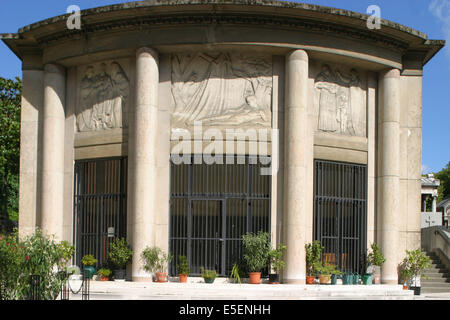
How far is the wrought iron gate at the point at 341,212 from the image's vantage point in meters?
22.6

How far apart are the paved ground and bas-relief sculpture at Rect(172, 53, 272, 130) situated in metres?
5.88

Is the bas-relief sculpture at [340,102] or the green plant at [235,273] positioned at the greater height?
the bas-relief sculpture at [340,102]

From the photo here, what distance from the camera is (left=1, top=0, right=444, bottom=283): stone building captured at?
21.6 metres

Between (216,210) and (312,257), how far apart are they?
3.80 meters

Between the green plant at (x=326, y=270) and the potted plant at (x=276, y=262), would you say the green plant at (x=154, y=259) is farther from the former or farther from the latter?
the green plant at (x=326, y=270)

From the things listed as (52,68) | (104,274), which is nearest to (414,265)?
(104,274)

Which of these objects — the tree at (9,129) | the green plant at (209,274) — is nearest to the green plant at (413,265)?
the green plant at (209,274)

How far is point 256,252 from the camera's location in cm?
2106

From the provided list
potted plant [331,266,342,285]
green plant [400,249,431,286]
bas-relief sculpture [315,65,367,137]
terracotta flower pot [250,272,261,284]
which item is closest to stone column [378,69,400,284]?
green plant [400,249,431,286]

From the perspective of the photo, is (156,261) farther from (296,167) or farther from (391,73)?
(391,73)

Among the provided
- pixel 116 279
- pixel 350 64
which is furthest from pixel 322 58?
pixel 116 279

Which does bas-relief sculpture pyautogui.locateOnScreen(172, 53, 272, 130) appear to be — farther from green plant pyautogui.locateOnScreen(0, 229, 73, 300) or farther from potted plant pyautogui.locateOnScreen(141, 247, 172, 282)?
green plant pyautogui.locateOnScreen(0, 229, 73, 300)

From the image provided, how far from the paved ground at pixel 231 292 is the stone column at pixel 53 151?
381cm

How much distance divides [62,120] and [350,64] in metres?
11.4
